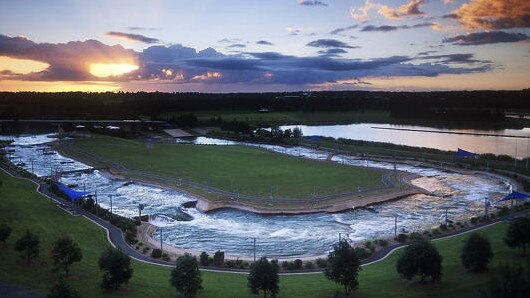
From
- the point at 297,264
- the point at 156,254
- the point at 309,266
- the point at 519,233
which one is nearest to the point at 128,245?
the point at 156,254

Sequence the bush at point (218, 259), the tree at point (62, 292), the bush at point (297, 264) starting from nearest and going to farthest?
1. the tree at point (62, 292)
2. the bush at point (297, 264)
3. the bush at point (218, 259)

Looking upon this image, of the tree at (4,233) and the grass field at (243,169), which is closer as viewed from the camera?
the tree at (4,233)

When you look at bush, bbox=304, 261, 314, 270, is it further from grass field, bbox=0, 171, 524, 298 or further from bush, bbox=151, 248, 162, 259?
bush, bbox=151, 248, 162, 259

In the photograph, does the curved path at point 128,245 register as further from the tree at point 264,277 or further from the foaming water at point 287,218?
the tree at point 264,277

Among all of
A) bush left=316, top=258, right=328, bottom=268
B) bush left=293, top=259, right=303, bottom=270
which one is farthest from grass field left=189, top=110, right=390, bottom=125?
bush left=293, top=259, right=303, bottom=270

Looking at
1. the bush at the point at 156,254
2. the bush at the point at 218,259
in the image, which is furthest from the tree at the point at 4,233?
the bush at the point at 218,259
